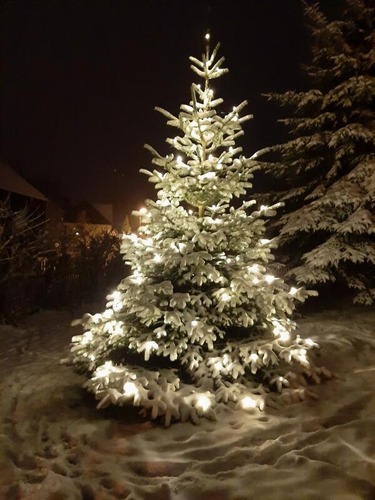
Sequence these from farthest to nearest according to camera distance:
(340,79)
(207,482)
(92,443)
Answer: (340,79) < (92,443) < (207,482)

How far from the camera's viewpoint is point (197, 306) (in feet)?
17.8

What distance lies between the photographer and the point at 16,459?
4.02 metres

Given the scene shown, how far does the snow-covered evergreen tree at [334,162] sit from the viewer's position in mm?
9891

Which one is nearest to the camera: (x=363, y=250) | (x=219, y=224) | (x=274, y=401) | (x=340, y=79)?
(x=274, y=401)

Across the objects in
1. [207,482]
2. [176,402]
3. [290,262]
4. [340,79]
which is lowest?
[207,482]

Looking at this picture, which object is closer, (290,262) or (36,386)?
(36,386)

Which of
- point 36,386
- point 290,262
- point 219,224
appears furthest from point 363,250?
point 36,386

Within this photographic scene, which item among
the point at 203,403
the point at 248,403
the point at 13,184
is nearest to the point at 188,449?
the point at 203,403

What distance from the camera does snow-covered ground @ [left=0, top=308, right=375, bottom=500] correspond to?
343cm

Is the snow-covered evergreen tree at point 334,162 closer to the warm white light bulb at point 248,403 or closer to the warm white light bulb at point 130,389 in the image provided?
the warm white light bulb at point 248,403

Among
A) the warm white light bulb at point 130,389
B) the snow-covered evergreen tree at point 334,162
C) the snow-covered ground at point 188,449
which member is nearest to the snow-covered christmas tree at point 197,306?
the warm white light bulb at point 130,389

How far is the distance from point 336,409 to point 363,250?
5.77 m

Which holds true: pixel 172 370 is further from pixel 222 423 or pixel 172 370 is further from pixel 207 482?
pixel 207 482

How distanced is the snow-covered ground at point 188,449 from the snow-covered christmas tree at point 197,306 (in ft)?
1.11
